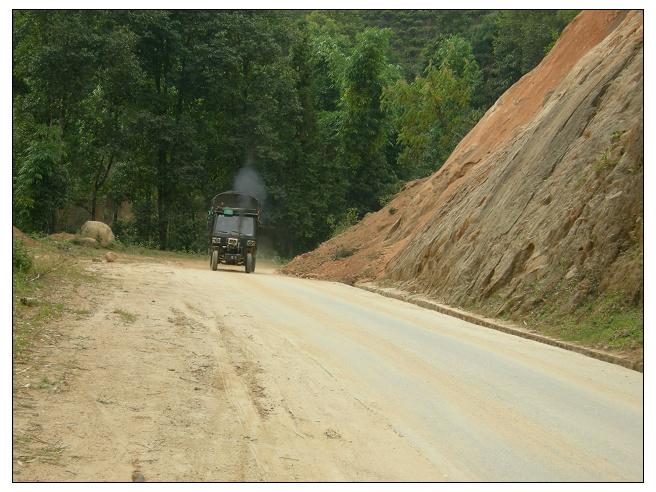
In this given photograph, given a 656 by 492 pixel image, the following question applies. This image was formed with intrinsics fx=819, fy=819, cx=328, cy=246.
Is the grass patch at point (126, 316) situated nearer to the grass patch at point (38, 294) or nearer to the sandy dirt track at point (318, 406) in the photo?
the sandy dirt track at point (318, 406)

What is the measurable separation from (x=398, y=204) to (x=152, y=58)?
A: 18.1 m

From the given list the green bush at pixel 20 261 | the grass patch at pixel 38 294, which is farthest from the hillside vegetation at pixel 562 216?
the green bush at pixel 20 261

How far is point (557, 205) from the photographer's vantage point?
19.4 m

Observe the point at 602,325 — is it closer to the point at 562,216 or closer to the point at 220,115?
the point at 562,216

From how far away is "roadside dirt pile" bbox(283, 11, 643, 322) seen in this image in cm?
1677

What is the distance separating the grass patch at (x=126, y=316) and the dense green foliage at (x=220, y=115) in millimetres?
24532

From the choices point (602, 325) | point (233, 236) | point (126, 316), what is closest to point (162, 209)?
point (233, 236)

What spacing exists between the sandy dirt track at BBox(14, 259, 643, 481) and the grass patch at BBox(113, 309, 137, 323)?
0.23 meters

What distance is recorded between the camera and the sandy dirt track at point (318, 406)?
7.72 m

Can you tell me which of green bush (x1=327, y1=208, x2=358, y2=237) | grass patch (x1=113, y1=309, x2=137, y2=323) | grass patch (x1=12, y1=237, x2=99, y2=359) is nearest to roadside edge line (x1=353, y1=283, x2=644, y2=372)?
grass patch (x1=113, y1=309, x2=137, y2=323)

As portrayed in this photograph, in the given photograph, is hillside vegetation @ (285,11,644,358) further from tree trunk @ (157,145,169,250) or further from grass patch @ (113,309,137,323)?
tree trunk @ (157,145,169,250)

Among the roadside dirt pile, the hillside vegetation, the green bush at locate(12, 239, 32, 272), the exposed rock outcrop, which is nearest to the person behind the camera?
the hillside vegetation

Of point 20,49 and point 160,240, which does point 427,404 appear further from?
Result: point 160,240

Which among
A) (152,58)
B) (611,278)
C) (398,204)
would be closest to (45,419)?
(611,278)
